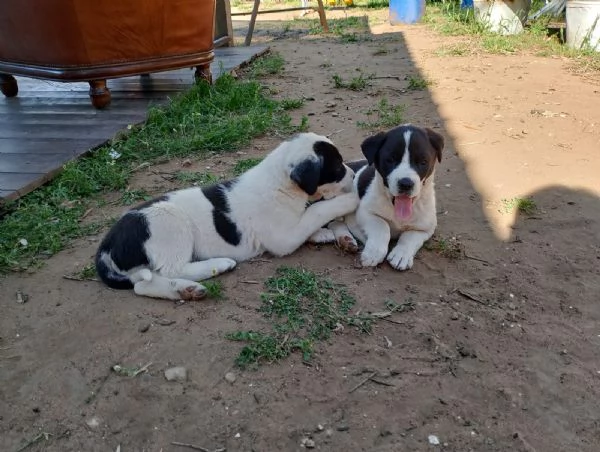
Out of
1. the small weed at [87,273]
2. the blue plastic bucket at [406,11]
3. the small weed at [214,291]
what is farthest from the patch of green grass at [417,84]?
the blue plastic bucket at [406,11]

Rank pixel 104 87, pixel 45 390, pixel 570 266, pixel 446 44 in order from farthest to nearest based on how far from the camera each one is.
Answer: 1. pixel 446 44
2. pixel 104 87
3. pixel 570 266
4. pixel 45 390

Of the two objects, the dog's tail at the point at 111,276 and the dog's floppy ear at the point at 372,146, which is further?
the dog's floppy ear at the point at 372,146

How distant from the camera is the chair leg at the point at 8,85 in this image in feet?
24.3

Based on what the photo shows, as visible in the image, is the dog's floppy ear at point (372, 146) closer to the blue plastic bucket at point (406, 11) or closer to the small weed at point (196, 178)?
the small weed at point (196, 178)

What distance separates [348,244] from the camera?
3.68 meters

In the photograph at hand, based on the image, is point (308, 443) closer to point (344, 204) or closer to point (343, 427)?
point (343, 427)

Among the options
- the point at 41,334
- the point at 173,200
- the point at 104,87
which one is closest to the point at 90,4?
the point at 104,87

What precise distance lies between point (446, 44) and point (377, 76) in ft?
8.24

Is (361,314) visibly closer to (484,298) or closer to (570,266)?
(484,298)

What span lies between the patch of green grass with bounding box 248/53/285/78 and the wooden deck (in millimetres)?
280

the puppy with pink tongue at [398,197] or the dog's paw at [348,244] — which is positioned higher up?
the puppy with pink tongue at [398,197]

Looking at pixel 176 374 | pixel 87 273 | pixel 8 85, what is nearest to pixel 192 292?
pixel 176 374

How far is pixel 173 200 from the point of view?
3.54m

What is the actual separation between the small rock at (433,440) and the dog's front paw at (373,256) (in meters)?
1.39
